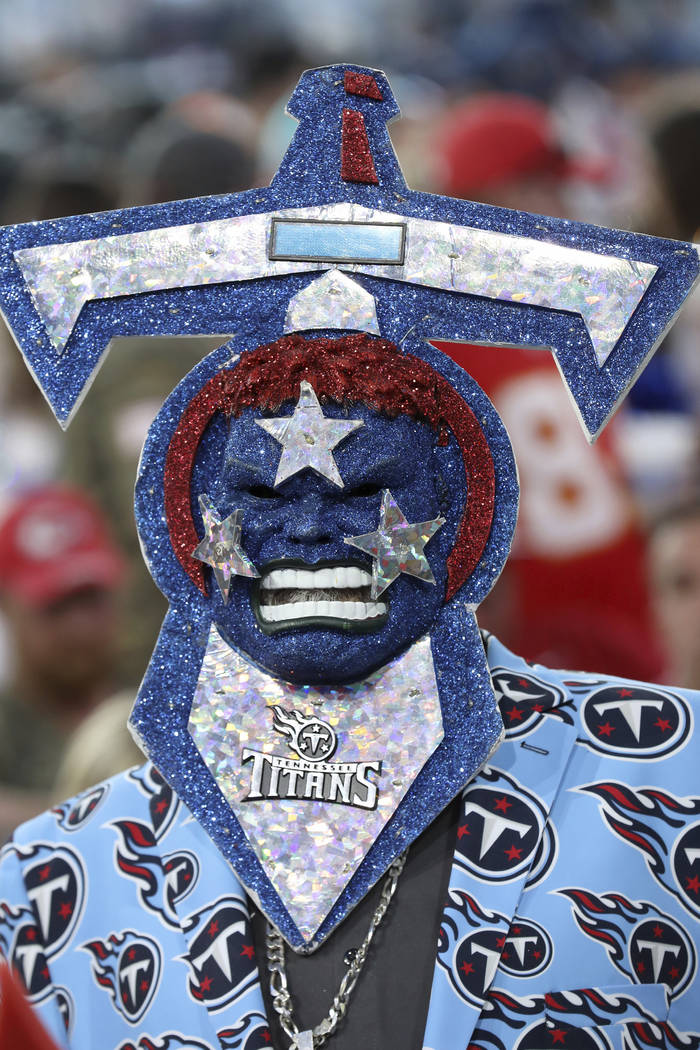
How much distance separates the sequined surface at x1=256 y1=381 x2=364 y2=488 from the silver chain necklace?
58cm

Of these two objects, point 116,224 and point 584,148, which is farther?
point 584,148

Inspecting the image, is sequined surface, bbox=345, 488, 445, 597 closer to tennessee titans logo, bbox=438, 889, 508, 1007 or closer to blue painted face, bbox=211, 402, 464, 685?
blue painted face, bbox=211, 402, 464, 685

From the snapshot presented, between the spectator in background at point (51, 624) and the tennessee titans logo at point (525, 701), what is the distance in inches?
77.0

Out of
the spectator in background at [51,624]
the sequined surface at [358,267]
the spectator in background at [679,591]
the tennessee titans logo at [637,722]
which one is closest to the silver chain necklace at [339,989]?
the tennessee titans logo at [637,722]

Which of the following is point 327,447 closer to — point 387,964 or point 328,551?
point 328,551

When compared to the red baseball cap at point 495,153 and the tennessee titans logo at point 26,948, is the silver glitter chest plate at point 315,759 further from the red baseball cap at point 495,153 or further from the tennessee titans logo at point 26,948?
the red baseball cap at point 495,153

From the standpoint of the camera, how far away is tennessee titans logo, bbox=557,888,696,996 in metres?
2.12

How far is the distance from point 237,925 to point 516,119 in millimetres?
2853

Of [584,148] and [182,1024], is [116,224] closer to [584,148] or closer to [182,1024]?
[182,1024]

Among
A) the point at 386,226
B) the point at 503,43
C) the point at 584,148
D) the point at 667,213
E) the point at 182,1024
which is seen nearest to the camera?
the point at 182,1024

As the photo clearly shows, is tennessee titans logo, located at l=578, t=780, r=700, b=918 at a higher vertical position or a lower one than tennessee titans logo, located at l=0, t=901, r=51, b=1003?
higher

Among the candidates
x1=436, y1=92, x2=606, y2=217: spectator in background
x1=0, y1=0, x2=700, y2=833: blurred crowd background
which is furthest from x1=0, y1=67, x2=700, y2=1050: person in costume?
x1=436, y1=92, x2=606, y2=217: spectator in background

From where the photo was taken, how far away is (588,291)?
230cm

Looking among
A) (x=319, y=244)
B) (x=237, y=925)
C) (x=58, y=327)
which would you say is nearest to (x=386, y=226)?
(x=319, y=244)
